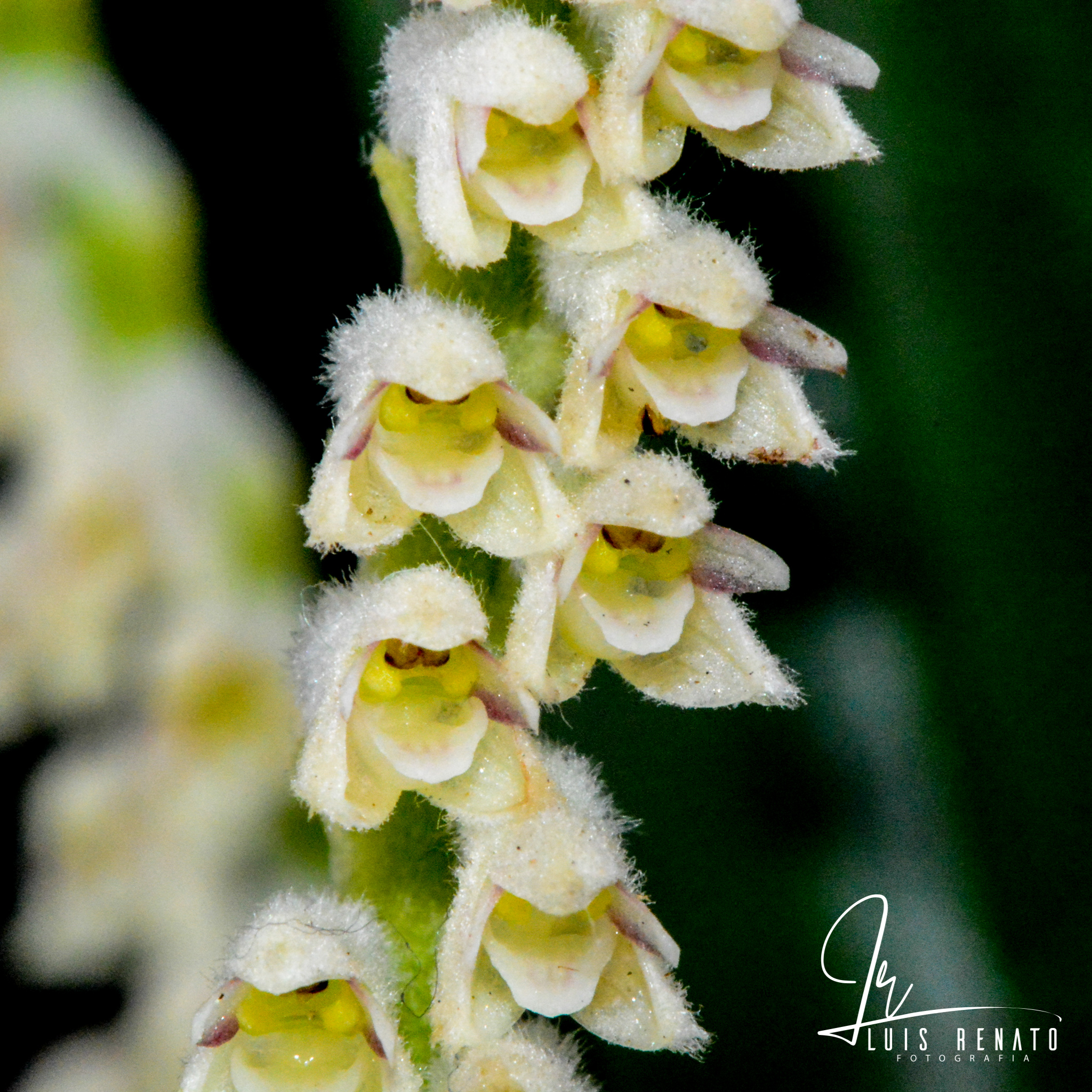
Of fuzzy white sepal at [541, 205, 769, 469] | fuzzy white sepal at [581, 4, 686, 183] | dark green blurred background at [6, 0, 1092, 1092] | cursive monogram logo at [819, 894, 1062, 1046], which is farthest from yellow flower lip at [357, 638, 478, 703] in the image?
cursive monogram logo at [819, 894, 1062, 1046]

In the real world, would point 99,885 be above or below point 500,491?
below

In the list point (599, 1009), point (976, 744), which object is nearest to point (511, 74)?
point (599, 1009)

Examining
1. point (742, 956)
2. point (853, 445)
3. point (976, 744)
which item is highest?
point (853, 445)

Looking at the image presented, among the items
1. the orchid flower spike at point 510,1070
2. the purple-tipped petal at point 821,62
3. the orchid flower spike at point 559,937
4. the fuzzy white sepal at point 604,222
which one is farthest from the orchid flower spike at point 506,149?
the orchid flower spike at point 510,1070

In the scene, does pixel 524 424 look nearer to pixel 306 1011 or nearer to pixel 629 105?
pixel 629 105

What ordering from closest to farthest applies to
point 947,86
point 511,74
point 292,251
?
point 511,74
point 947,86
point 292,251

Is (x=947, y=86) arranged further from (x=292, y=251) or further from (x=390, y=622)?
(x=390, y=622)

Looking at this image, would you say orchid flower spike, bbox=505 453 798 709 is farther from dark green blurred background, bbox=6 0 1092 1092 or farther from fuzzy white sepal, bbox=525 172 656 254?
dark green blurred background, bbox=6 0 1092 1092

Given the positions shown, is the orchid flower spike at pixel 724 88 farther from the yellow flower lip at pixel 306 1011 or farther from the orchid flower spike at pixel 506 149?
the yellow flower lip at pixel 306 1011
